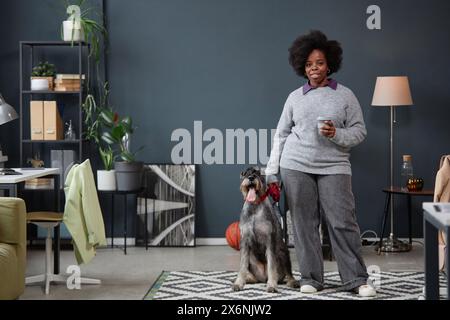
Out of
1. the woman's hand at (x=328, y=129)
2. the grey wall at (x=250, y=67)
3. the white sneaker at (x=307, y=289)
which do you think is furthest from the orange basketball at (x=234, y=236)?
the woman's hand at (x=328, y=129)

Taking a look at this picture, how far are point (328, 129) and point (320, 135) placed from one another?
24cm

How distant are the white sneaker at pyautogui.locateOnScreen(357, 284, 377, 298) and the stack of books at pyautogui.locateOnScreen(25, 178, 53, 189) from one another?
2.83m

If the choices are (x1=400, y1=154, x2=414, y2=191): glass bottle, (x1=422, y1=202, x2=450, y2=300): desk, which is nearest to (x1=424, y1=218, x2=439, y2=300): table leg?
(x1=422, y1=202, x2=450, y2=300): desk

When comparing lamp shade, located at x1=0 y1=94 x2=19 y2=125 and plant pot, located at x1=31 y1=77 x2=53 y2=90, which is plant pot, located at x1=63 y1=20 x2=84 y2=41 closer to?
plant pot, located at x1=31 y1=77 x2=53 y2=90

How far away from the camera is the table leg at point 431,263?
3613mm

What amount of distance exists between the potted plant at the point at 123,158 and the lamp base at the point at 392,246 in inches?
77.7

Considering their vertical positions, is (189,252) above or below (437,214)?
below

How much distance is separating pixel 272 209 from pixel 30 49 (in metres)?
2.81

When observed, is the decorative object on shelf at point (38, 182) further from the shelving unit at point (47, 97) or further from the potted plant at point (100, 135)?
the potted plant at point (100, 135)

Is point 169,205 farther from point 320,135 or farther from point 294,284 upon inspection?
point 320,135

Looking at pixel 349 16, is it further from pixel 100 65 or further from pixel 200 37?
pixel 100 65

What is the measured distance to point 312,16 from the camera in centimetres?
688

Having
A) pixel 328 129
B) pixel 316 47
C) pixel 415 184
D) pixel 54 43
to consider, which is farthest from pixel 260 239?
pixel 54 43
